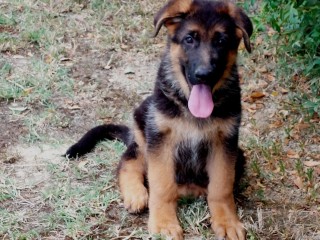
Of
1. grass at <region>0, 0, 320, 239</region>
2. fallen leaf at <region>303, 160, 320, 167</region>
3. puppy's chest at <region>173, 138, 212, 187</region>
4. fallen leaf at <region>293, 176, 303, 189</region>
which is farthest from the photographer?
fallen leaf at <region>303, 160, 320, 167</region>

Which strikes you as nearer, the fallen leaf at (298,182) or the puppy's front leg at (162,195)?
the puppy's front leg at (162,195)

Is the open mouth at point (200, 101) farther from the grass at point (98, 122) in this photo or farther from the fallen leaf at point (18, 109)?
the fallen leaf at point (18, 109)

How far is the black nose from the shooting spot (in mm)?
4016

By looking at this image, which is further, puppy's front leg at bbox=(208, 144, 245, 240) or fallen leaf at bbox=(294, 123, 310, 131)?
fallen leaf at bbox=(294, 123, 310, 131)

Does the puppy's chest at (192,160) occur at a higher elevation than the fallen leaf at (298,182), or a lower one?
higher

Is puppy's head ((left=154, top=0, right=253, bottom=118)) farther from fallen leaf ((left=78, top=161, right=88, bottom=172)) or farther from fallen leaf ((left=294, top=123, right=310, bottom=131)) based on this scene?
fallen leaf ((left=294, top=123, right=310, bottom=131))

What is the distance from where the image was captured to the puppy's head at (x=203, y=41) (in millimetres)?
4098

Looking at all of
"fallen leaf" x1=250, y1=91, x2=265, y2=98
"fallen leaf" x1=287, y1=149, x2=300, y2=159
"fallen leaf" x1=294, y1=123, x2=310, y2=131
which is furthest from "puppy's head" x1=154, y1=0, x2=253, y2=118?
"fallen leaf" x1=250, y1=91, x2=265, y2=98

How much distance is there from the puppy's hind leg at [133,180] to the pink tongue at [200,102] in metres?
0.81

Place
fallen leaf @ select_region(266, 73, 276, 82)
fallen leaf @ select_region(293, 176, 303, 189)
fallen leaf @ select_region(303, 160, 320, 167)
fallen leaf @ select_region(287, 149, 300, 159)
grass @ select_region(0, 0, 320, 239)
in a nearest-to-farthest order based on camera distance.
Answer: grass @ select_region(0, 0, 320, 239) < fallen leaf @ select_region(293, 176, 303, 189) < fallen leaf @ select_region(303, 160, 320, 167) < fallen leaf @ select_region(287, 149, 300, 159) < fallen leaf @ select_region(266, 73, 276, 82)

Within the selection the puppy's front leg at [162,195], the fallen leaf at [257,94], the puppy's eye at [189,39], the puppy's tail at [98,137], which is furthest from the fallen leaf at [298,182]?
the puppy's eye at [189,39]

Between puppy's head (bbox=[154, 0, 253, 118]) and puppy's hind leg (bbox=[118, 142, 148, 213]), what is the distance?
2.56 feet

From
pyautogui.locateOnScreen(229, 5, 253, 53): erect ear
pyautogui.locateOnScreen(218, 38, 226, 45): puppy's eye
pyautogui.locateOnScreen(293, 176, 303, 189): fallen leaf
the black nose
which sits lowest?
pyautogui.locateOnScreen(293, 176, 303, 189): fallen leaf

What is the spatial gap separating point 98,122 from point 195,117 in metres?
1.83
